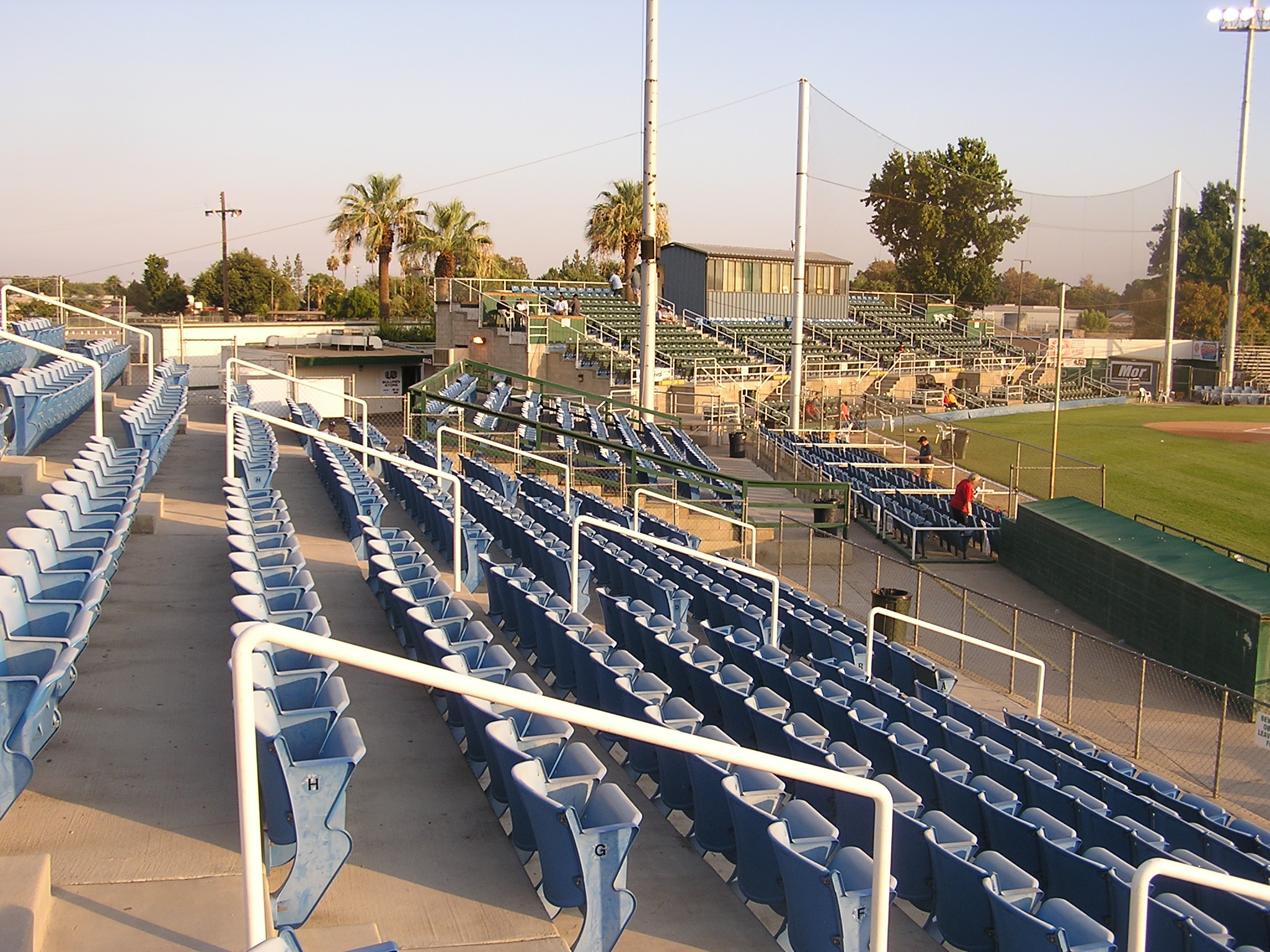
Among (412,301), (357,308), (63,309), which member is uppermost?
(412,301)

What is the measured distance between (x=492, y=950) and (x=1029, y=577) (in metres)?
15.0

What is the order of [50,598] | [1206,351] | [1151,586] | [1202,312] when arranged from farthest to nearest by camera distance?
1. [1202,312]
2. [1206,351]
3. [1151,586]
4. [50,598]

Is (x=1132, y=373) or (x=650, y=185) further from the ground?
(x=650, y=185)

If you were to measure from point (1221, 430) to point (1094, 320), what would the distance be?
134 ft

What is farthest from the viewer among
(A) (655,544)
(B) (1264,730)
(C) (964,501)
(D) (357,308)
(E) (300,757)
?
(D) (357,308)

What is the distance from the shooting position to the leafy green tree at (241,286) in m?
52.5

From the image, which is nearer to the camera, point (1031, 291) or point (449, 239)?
point (449, 239)

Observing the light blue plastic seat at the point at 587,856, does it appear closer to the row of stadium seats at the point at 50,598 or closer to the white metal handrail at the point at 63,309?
the row of stadium seats at the point at 50,598

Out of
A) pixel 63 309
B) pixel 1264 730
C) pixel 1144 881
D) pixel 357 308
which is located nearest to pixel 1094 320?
pixel 357 308

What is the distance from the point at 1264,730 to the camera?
793 centimetres

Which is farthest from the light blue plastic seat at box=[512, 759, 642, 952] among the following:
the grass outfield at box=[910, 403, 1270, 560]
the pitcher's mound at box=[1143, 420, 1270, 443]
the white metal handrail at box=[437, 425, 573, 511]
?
the pitcher's mound at box=[1143, 420, 1270, 443]

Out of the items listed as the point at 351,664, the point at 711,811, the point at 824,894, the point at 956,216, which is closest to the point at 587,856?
the point at 824,894

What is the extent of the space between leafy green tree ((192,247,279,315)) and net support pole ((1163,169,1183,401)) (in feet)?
143

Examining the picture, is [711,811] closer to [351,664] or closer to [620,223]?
[351,664]
